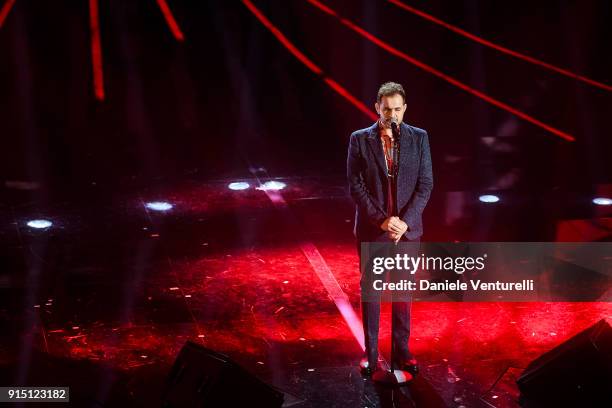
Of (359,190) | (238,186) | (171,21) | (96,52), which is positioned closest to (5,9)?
(96,52)

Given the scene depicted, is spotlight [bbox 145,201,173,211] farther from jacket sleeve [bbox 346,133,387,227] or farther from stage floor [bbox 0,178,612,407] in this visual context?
jacket sleeve [bbox 346,133,387,227]

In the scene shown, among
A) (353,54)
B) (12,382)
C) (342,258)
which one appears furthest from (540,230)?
(353,54)

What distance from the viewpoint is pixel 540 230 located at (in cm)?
966

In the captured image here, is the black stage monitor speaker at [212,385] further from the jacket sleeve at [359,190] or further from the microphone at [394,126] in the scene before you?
the microphone at [394,126]

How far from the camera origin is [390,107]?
5.89m

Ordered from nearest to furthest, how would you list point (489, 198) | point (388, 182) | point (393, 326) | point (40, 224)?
1. point (388, 182)
2. point (393, 326)
3. point (40, 224)
4. point (489, 198)

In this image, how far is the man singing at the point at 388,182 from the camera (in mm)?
6027

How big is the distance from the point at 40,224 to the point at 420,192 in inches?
204

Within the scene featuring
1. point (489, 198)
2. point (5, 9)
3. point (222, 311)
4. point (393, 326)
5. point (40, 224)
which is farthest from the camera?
point (5, 9)

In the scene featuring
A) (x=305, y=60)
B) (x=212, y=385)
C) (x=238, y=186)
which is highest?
(x=305, y=60)

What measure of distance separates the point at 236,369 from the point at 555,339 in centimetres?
306

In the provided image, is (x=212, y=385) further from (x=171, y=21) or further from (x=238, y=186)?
(x=171, y=21)

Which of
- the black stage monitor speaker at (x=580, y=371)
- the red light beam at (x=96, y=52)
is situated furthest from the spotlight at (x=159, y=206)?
the black stage monitor speaker at (x=580, y=371)

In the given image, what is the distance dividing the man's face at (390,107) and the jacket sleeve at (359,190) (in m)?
0.29
